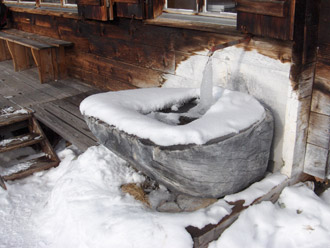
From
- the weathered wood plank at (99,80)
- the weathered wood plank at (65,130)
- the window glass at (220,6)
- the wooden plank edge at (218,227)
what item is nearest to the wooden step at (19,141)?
the weathered wood plank at (65,130)

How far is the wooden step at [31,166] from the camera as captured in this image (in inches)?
139

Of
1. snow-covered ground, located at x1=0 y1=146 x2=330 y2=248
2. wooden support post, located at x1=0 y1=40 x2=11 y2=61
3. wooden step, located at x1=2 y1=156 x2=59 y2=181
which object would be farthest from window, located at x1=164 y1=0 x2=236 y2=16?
wooden support post, located at x1=0 y1=40 x2=11 y2=61

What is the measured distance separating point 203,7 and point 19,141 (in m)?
2.30

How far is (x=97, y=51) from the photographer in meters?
4.77

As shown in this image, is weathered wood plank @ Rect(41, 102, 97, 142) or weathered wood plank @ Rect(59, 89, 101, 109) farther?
weathered wood plank @ Rect(59, 89, 101, 109)

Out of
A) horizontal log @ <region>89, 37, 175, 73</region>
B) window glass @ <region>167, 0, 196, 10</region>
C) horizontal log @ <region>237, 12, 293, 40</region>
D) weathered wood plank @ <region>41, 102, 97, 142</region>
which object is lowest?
weathered wood plank @ <region>41, 102, 97, 142</region>

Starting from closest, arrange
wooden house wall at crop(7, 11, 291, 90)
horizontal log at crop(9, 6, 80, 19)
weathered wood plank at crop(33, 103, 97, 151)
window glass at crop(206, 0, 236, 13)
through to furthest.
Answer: window glass at crop(206, 0, 236, 13)
wooden house wall at crop(7, 11, 291, 90)
weathered wood plank at crop(33, 103, 97, 151)
horizontal log at crop(9, 6, 80, 19)

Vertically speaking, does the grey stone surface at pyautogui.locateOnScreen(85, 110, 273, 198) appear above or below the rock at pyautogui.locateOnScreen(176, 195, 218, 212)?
above

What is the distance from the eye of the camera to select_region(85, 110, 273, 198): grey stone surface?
87.7 inches

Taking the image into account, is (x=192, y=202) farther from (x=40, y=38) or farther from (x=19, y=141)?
(x=40, y=38)

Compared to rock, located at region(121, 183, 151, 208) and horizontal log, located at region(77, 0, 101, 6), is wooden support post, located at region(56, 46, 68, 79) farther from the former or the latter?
rock, located at region(121, 183, 151, 208)

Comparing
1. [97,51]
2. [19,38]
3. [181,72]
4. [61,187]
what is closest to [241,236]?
[61,187]

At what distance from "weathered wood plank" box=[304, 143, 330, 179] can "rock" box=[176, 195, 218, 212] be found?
2.54 feet

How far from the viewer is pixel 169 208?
264 centimetres
